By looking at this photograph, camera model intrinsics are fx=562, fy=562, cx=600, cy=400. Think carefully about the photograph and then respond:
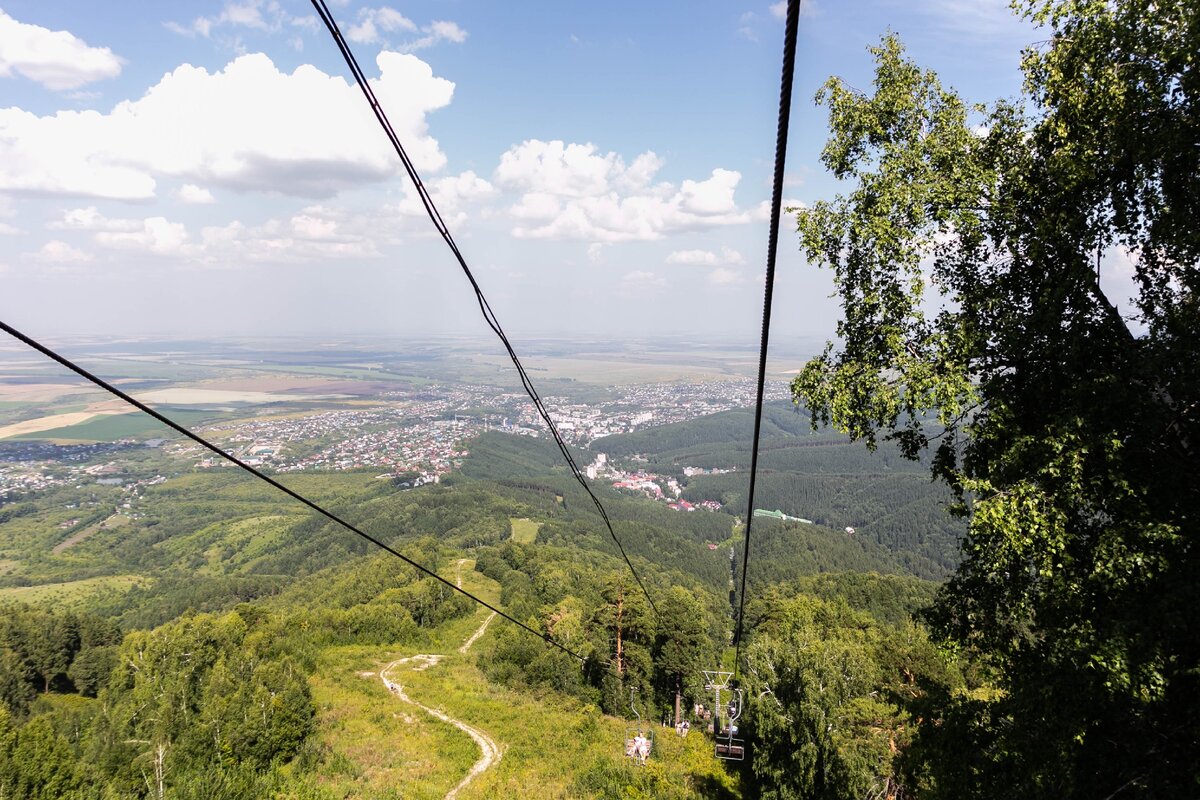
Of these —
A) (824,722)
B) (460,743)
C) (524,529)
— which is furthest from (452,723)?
(524,529)

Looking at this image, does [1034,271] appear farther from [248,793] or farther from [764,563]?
[764,563]

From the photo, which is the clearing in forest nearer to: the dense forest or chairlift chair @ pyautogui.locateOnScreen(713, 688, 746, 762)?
the dense forest

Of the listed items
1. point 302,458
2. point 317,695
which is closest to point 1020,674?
point 317,695

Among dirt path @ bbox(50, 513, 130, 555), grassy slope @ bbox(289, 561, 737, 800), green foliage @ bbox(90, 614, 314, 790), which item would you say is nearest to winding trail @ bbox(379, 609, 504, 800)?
grassy slope @ bbox(289, 561, 737, 800)

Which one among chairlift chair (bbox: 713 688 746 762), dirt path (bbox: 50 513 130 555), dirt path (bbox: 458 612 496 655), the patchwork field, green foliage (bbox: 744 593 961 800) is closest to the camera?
green foliage (bbox: 744 593 961 800)

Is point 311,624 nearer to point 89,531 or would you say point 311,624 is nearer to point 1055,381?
point 1055,381

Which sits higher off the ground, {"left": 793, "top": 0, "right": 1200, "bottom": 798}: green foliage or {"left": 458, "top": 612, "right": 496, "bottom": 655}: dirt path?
{"left": 793, "top": 0, "right": 1200, "bottom": 798}: green foliage
